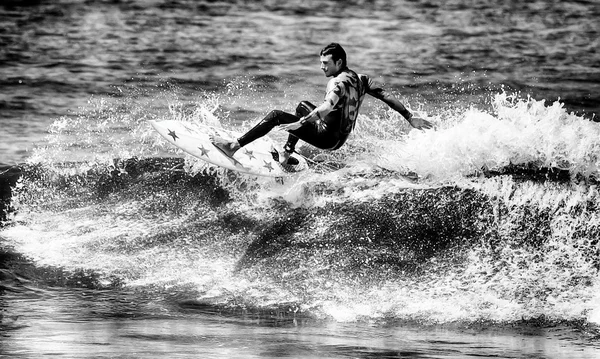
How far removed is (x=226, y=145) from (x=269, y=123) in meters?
0.75

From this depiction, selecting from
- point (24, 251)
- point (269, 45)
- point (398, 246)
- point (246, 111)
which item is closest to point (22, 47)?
point (269, 45)

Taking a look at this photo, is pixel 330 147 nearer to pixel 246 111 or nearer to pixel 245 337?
pixel 245 337

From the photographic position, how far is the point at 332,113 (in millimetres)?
11023

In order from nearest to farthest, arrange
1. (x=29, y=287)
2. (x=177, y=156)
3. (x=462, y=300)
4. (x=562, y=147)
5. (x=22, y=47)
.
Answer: (x=462, y=300) < (x=29, y=287) < (x=562, y=147) < (x=177, y=156) < (x=22, y=47)

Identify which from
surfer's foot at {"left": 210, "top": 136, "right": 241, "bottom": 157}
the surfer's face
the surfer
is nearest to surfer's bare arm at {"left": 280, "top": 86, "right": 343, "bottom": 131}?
the surfer

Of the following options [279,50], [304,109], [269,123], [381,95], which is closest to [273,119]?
[269,123]

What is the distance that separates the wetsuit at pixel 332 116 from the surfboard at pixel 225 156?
1.49ft

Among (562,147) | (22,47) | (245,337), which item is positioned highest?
(22,47)

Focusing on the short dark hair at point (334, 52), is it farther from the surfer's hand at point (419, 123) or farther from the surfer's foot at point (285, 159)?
the surfer's foot at point (285, 159)

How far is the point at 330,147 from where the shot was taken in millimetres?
11367

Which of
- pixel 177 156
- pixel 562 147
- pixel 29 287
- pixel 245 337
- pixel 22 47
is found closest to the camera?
pixel 245 337

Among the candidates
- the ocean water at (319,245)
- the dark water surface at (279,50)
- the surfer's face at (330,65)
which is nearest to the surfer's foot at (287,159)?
the ocean water at (319,245)

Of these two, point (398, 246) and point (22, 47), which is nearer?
point (398, 246)

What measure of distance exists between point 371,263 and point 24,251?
4167 mm
